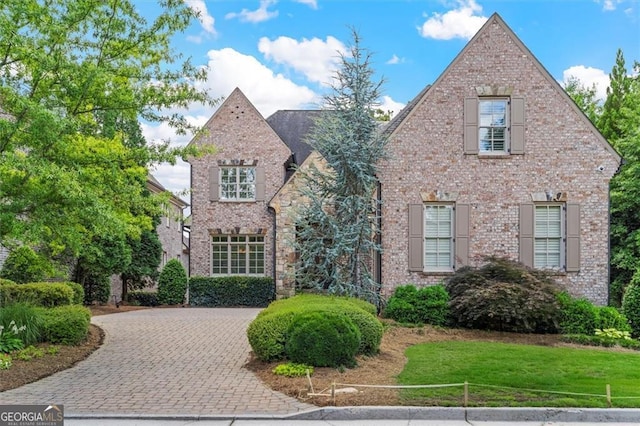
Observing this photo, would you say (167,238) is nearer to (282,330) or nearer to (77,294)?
(77,294)

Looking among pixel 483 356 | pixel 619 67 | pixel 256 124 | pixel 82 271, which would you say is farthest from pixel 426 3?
pixel 619 67

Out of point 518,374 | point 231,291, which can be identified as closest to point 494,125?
point 518,374

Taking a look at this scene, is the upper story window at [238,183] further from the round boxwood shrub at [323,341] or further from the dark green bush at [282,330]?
the round boxwood shrub at [323,341]

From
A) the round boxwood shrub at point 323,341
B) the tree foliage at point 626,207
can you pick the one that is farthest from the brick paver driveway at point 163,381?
the tree foliage at point 626,207

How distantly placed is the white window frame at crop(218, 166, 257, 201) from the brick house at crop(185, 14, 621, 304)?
7.97 m

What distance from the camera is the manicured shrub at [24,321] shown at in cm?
969

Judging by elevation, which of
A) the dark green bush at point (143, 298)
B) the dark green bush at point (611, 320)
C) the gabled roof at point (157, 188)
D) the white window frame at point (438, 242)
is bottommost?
the dark green bush at point (143, 298)

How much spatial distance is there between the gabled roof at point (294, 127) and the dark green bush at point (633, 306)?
1305cm

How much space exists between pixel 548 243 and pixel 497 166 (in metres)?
2.51

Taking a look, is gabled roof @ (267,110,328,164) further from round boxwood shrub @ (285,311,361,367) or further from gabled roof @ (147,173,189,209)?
round boxwood shrub @ (285,311,361,367)

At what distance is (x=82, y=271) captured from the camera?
63.4ft

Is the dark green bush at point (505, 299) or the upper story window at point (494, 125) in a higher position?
the upper story window at point (494, 125)

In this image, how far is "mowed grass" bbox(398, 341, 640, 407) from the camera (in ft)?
21.0

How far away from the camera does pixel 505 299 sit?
12.1 m
